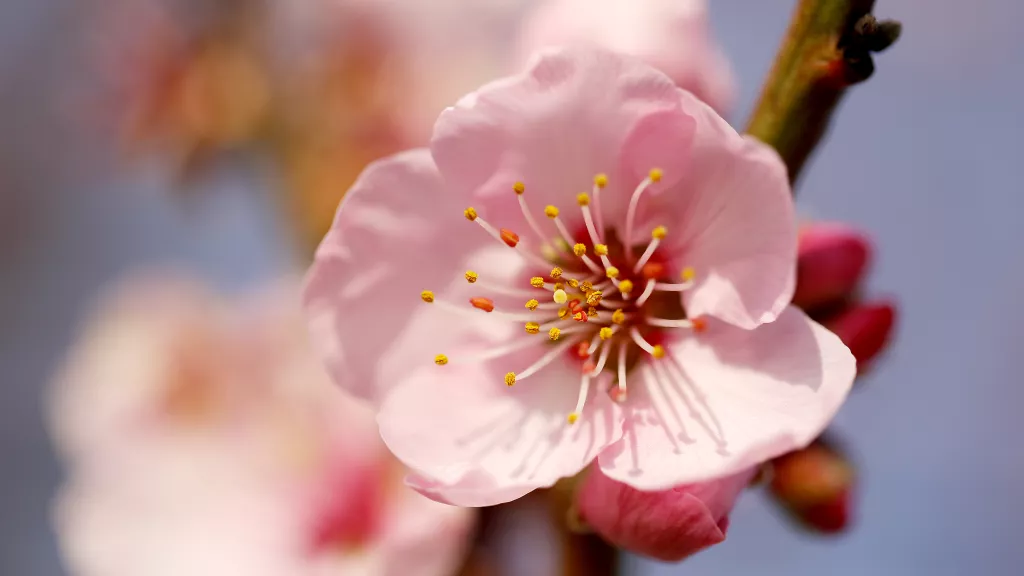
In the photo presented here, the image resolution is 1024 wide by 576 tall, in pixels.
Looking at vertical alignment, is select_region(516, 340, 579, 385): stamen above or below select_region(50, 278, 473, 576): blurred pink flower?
above

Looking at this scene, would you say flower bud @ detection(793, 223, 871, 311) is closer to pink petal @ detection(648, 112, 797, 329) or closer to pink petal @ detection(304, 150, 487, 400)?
pink petal @ detection(648, 112, 797, 329)

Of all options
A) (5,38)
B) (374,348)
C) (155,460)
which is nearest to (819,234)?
(374,348)

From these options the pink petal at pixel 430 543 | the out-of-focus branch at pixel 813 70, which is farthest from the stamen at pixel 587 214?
the pink petal at pixel 430 543

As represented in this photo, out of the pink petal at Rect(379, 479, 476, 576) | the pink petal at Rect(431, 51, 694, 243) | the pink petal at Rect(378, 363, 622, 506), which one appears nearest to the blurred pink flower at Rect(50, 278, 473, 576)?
the pink petal at Rect(379, 479, 476, 576)

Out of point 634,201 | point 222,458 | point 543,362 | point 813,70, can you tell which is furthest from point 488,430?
point 222,458

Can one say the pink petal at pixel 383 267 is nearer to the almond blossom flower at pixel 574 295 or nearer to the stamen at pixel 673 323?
the almond blossom flower at pixel 574 295

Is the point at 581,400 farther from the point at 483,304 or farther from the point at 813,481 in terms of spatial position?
the point at 813,481
